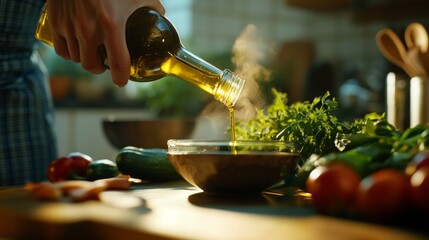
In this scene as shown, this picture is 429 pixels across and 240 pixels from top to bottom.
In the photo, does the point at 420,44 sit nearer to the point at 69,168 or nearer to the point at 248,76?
the point at 248,76

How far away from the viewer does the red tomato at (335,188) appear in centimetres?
95

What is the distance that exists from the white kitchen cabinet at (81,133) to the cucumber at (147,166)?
6.95 ft

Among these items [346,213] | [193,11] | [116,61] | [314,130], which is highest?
[193,11]

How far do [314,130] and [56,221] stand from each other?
653mm

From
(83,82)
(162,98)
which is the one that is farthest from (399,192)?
(83,82)

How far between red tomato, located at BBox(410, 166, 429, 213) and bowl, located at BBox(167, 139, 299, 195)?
32cm

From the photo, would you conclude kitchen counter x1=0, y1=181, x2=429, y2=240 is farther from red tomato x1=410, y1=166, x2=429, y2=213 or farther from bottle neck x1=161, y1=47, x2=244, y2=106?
bottle neck x1=161, y1=47, x2=244, y2=106

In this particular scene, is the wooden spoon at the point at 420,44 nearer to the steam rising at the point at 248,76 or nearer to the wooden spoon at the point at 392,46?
the wooden spoon at the point at 392,46

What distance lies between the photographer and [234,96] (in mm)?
1310

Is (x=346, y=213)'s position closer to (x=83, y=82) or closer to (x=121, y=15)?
(x=121, y=15)

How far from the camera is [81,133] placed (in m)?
3.70

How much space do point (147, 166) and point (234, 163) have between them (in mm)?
368

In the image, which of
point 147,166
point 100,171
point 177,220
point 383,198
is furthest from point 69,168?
point 383,198

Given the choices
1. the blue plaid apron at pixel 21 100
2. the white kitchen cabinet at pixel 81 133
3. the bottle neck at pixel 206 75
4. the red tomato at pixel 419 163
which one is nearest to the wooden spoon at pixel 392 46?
the bottle neck at pixel 206 75
